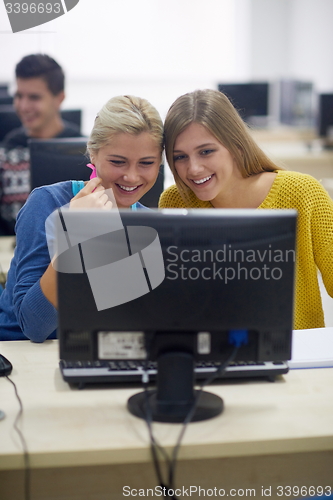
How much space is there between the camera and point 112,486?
1333 millimetres

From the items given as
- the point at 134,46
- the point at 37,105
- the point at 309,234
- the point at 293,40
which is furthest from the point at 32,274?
the point at 293,40

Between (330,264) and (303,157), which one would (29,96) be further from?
(303,157)

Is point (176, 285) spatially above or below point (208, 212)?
below

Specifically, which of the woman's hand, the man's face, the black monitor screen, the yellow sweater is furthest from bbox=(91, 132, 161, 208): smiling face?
the black monitor screen

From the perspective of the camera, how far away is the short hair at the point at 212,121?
5.75ft

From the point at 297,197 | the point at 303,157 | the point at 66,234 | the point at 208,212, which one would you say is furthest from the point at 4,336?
the point at 303,157

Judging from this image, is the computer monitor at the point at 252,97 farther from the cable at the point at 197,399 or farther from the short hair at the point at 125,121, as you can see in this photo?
the cable at the point at 197,399

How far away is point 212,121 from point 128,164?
0.93 feet

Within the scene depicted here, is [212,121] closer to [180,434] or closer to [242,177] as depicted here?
[242,177]

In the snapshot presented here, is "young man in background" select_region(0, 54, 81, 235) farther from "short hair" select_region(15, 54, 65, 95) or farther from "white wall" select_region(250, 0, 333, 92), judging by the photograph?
"white wall" select_region(250, 0, 333, 92)

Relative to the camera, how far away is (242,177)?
1913 mm

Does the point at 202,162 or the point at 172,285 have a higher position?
the point at 202,162

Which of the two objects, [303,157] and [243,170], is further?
[303,157]

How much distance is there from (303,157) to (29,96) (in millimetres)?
2529
